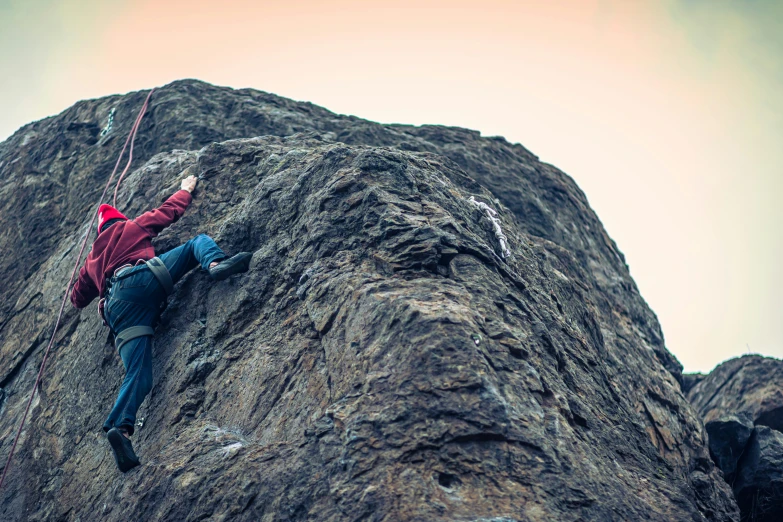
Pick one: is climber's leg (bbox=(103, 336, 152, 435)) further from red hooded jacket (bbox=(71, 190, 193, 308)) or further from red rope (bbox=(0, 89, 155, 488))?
red rope (bbox=(0, 89, 155, 488))

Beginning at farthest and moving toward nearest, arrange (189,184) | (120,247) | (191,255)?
1. (189,184)
2. (120,247)
3. (191,255)

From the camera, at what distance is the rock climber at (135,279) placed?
6934mm

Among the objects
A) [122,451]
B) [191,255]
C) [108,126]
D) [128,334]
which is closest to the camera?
[122,451]

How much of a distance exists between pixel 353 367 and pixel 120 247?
12.3 ft

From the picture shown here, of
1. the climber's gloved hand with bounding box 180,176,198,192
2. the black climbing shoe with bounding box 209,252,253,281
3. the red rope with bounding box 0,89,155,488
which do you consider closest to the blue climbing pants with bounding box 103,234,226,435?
the black climbing shoe with bounding box 209,252,253,281

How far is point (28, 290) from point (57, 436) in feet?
10.8

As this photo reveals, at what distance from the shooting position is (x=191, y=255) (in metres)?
7.67

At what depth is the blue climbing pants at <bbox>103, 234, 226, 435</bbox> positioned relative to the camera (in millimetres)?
6902

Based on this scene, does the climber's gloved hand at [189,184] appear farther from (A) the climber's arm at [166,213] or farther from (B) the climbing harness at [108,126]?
(B) the climbing harness at [108,126]

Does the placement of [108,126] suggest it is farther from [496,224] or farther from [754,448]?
[754,448]

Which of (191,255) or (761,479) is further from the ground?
(191,255)

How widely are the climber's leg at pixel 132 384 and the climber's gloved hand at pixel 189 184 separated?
222 centimetres

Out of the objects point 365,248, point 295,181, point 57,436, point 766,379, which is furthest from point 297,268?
point 766,379

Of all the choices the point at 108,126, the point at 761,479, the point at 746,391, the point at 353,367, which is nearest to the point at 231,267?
the point at 353,367
